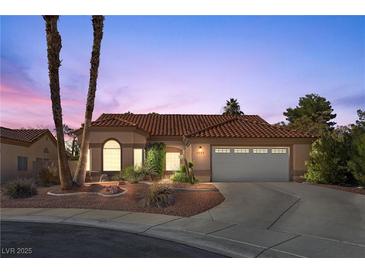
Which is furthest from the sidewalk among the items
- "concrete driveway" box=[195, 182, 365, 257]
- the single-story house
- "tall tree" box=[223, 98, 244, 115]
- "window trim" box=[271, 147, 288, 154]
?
"tall tree" box=[223, 98, 244, 115]

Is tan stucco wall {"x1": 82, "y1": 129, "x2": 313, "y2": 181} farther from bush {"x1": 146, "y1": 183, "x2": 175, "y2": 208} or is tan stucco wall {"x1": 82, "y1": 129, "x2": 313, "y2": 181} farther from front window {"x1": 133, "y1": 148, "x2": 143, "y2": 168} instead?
bush {"x1": 146, "y1": 183, "x2": 175, "y2": 208}

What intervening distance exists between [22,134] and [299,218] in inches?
851

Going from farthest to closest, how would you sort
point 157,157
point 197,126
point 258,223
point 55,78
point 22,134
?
1. point 197,126
2. point 22,134
3. point 157,157
4. point 55,78
5. point 258,223

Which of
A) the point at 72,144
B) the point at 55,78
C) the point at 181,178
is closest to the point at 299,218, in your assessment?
the point at 181,178

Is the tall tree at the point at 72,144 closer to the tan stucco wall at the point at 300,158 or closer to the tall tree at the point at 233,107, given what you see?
the tall tree at the point at 233,107

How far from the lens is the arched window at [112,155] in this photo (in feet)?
79.2

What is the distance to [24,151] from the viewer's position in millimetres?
25719

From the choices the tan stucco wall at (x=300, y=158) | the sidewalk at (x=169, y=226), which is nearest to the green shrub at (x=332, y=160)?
the tan stucco wall at (x=300, y=158)

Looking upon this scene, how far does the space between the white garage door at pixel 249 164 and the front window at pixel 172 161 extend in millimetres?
2642

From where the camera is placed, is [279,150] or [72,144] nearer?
[279,150]

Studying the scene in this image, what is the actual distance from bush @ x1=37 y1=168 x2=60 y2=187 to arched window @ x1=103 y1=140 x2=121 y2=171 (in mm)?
3117

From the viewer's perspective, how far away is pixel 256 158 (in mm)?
24484

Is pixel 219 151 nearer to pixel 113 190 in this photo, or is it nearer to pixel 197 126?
pixel 197 126
